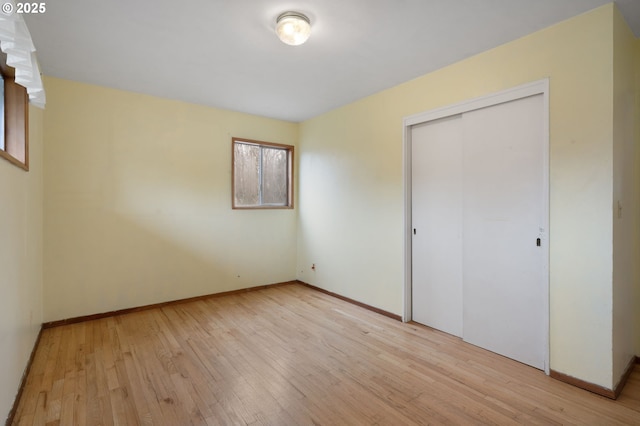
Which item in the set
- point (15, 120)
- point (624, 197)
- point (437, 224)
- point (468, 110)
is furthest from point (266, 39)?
point (624, 197)

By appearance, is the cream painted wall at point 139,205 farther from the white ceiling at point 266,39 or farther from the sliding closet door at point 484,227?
the sliding closet door at point 484,227

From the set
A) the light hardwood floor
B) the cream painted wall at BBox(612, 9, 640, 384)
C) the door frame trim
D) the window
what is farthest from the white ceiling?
the light hardwood floor

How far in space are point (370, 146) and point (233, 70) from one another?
5.87ft

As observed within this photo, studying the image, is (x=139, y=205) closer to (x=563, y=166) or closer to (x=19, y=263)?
(x=19, y=263)

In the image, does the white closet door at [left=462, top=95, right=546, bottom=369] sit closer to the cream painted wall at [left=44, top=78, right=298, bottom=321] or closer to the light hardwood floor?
the light hardwood floor

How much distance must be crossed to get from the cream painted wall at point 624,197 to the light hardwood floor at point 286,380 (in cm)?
35

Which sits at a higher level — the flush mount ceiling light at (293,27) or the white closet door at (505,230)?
the flush mount ceiling light at (293,27)

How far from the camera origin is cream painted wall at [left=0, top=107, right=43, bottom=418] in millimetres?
1739

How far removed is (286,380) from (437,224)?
6.81 ft

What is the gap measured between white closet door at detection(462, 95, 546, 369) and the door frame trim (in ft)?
0.15

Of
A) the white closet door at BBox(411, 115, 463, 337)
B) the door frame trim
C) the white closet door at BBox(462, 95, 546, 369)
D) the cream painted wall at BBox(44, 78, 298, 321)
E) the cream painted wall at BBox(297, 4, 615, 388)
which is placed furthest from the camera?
the cream painted wall at BBox(44, 78, 298, 321)

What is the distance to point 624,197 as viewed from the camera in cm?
225

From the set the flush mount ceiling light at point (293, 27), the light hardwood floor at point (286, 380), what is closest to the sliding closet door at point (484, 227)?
the light hardwood floor at point (286, 380)

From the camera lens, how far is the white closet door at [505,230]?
243 centimetres
